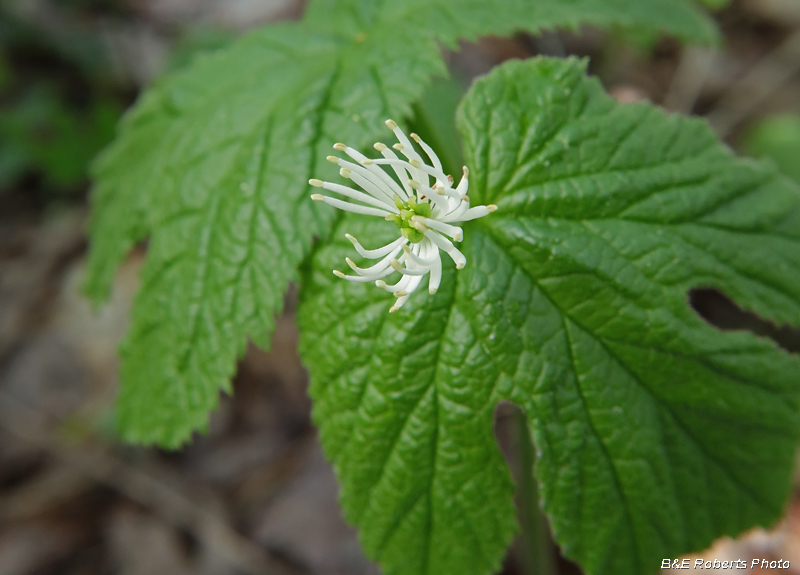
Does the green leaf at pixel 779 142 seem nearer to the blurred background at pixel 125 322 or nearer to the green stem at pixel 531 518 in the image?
the blurred background at pixel 125 322

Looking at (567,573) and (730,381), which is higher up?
(730,381)

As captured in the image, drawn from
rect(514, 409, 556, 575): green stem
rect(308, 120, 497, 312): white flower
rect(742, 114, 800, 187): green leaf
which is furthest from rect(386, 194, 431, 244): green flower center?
rect(742, 114, 800, 187): green leaf

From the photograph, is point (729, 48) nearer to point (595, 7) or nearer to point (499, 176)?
point (595, 7)

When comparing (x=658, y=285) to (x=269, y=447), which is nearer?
(x=658, y=285)

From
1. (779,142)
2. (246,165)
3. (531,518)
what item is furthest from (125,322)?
(779,142)

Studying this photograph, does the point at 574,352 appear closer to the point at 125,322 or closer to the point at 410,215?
the point at 410,215

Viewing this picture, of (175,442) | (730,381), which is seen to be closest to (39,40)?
(175,442)

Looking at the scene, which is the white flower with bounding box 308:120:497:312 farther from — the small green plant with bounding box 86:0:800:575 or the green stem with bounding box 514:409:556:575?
the green stem with bounding box 514:409:556:575
